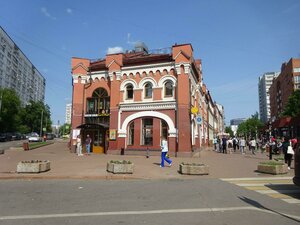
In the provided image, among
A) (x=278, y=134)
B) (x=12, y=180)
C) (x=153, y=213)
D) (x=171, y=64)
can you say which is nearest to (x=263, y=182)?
(x=153, y=213)

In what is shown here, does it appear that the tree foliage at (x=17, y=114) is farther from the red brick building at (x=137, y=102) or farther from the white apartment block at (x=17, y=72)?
the red brick building at (x=137, y=102)

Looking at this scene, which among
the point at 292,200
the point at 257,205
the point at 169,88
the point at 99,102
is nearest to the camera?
the point at 257,205

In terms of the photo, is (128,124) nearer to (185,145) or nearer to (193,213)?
(185,145)

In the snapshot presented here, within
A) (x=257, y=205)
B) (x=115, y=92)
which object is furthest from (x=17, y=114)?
(x=257, y=205)

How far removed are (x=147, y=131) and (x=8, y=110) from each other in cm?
4852

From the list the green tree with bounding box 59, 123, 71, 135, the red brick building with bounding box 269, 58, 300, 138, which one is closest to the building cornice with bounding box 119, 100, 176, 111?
the green tree with bounding box 59, 123, 71, 135

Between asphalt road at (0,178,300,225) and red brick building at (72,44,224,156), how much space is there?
13.0 metres

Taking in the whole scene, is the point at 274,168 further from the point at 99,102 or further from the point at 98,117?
the point at 99,102

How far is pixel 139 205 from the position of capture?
7191 millimetres

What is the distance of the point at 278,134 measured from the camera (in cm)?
5966

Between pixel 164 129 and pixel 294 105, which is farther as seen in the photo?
pixel 294 105

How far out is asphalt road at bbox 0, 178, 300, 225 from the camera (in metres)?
5.88

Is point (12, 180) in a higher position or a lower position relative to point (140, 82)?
lower

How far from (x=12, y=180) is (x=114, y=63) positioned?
16.1 m
